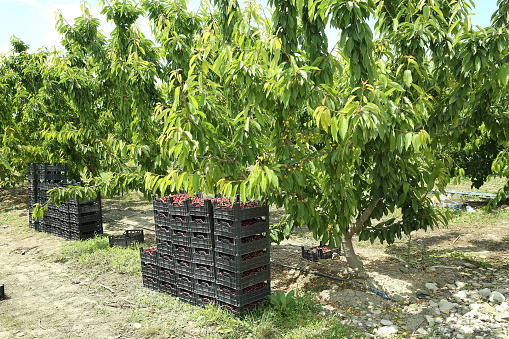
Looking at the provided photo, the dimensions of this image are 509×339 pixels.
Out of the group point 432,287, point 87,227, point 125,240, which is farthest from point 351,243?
point 87,227

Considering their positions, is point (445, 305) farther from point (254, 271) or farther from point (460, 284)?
point (254, 271)

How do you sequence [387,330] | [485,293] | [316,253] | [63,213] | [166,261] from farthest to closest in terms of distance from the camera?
[63,213], [316,253], [166,261], [485,293], [387,330]

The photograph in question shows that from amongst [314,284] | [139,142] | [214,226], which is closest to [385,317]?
[314,284]

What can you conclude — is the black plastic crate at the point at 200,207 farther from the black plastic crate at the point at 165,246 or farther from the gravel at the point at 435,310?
the gravel at the point at 435,310

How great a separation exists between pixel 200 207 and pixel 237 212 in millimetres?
619

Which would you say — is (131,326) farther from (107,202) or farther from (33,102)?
(107,202)

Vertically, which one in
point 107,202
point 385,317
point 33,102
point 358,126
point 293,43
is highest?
point 33,102

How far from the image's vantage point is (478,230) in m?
8.59

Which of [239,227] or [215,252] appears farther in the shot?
[215,252]

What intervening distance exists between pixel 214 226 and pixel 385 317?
2.22 meters

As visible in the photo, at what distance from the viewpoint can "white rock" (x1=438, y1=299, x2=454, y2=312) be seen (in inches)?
178

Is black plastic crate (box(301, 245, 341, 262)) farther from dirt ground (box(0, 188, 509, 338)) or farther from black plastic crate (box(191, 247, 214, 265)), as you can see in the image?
black plastic crate (box(191, 247, 214, 265))

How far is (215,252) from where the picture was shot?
4652 millimetres

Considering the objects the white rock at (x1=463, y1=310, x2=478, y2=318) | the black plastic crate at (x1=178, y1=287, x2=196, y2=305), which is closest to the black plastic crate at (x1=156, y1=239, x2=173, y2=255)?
the black plastic crate at (x1=178, y1=287, x2=196, y2=305)
